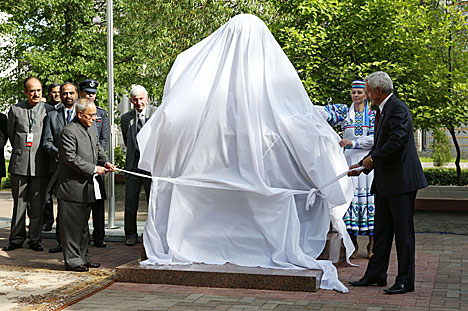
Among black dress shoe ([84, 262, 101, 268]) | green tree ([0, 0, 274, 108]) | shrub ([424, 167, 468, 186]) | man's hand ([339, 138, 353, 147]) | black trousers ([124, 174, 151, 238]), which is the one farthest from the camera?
green tree ([0, 0, 274, 108])

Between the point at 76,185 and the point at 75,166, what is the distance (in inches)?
9.1

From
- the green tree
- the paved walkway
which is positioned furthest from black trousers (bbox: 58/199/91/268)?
the green tree

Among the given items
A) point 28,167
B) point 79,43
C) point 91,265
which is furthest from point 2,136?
point 79,43

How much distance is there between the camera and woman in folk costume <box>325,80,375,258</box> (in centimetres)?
779

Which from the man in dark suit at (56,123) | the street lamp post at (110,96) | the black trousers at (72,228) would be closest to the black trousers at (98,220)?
the man in dark suit at (56,123)

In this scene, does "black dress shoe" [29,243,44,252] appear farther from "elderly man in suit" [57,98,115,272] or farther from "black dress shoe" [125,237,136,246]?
"elderly man in suit" [57,98,115,272]

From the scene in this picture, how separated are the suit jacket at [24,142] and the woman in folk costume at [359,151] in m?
3.64

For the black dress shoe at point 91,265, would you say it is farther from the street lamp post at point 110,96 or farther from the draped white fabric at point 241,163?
the street lamp post at point 110,96

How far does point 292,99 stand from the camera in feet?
22.3

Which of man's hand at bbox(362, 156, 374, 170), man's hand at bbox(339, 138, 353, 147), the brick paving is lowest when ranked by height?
the brick paving

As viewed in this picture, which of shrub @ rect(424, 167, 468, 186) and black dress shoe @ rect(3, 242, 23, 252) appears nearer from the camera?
black dress shoe @ rect(3, 242, 23, 252)

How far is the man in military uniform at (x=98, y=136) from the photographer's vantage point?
8539mm

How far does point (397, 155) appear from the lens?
6074 millimetres

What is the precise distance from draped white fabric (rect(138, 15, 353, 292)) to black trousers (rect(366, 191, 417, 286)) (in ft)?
1.48
